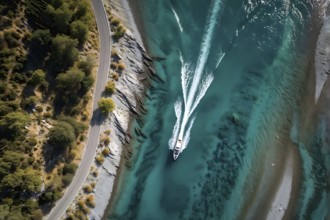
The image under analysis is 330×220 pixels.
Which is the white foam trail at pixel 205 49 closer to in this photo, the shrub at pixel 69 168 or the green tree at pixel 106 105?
the green tree at pixel 106 105

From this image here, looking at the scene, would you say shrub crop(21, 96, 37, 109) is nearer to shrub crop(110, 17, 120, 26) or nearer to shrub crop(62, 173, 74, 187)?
shrub crop(62, 173, 74, 187)

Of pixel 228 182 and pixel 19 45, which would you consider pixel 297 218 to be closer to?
pixel 228 182

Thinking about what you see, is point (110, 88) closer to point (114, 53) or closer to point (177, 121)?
point (114, 53)

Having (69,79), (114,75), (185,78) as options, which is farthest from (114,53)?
(185,78)

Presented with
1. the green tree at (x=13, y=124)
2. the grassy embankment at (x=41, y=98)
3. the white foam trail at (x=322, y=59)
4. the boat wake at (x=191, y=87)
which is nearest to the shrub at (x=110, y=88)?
the grassy embankment at (x=41, y=98)

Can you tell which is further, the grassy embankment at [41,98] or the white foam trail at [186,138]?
the white foam trail at [186,138]

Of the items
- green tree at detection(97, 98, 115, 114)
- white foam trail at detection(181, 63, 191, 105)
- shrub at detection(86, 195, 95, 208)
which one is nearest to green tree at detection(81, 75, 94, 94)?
green tree at detection(97, 98, 115, 114)
